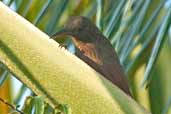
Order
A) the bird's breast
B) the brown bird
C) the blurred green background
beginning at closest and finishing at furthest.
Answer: the blurred green background → the brown bird → the bird's breast

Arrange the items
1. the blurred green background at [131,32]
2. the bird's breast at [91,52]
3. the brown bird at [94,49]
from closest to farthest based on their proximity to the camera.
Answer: the blurred green background at [131,32]
the brown bird at [94,49]
the bird's breast at [91,52]

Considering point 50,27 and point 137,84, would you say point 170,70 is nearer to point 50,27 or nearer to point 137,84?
point 137,84

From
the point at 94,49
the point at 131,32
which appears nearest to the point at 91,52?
the point at 94,49

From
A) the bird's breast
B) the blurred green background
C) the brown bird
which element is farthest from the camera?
the bird's breast

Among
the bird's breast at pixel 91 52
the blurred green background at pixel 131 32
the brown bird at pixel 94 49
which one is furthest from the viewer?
the bird's breast at pixel 91 52

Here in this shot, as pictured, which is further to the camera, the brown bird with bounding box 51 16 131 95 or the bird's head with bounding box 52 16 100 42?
the bird's head with bounding box 52 16 100 42

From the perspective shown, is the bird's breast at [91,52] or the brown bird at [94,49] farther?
the bird's breast at [91,52]
